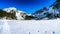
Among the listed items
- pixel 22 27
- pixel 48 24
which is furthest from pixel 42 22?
pixel 22 27

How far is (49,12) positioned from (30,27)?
1.95m

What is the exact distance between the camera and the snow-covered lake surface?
178 centimetres

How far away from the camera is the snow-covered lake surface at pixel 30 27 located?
70.2 inches

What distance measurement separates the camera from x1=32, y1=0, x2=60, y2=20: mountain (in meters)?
3.52

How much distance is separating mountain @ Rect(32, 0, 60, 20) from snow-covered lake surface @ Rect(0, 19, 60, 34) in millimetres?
1478

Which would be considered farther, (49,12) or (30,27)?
(49,12)

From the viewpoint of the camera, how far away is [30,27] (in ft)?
A: 6.22

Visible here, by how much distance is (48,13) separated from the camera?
3656mm

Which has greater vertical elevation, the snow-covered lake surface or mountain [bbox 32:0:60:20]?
mountain [bbox 32:0:60:20]

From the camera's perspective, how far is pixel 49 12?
3.75 meters

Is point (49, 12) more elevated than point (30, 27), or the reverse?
point (49, 12)

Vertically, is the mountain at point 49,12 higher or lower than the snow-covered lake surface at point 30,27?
higher

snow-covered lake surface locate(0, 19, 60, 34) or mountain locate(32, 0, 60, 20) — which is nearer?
snow-covered lake surface locate(0, 19, 60, 34)

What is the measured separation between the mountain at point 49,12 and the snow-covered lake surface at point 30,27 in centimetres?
148
